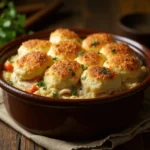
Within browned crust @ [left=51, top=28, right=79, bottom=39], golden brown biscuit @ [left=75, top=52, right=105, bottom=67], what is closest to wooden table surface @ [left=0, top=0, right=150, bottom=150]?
browned crust @ [left=51, top=28, right=79, bottom=39]

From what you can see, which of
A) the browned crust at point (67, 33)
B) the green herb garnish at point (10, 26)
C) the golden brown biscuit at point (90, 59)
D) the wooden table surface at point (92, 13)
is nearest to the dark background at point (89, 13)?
the wooden table surface at point (92, 13)

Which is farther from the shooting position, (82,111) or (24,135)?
(24,135)

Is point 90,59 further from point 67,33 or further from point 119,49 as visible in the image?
point 67,33

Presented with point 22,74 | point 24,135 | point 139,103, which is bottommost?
point 24,135

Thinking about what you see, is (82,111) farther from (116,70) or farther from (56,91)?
(116,70)

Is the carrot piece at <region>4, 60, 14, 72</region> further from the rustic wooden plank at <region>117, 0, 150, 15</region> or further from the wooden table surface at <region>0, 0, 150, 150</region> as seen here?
the rustic wooden plank at <region>117, 0, 150, 15</region>

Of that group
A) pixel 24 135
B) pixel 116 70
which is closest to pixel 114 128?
pixel 116 70

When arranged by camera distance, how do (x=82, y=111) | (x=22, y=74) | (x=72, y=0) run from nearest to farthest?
(x=82, y=111)
(x=22, y=74)
(x=72, y=0)
